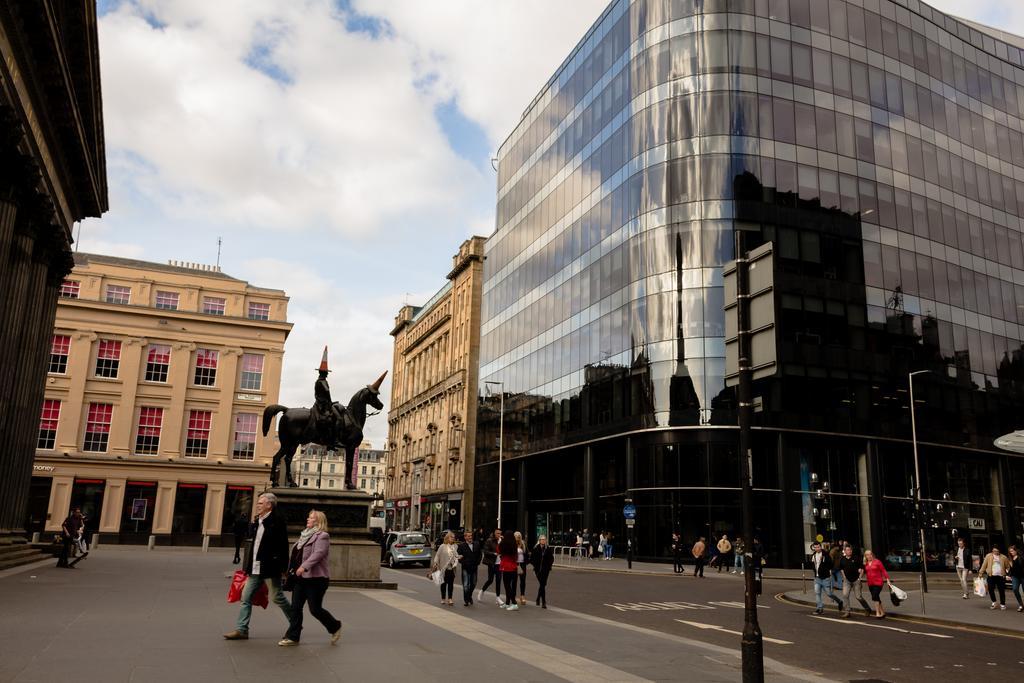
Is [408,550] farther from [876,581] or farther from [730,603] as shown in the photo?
[876,581]

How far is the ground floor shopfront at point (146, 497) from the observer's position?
173 feet

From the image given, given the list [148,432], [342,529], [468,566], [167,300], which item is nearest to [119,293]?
[167,300]

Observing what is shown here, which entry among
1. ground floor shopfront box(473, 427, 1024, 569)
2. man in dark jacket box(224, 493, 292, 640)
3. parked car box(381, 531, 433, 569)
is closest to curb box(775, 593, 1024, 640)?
man in dark jacket box(224, 493, 292, 640)

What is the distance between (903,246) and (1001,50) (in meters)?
23.1

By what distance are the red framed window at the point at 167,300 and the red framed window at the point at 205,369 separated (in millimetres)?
4020

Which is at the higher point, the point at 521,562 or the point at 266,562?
the point at 266,562

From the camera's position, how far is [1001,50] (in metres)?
58.2

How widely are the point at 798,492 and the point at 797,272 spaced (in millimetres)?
11852

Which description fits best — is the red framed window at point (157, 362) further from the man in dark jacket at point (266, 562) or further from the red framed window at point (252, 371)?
the man in dark jacket at point (266, 562)

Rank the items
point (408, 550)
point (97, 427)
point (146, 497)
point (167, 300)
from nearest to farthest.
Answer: point (408, 550), point (146, 497), point (97, 427), point (167, 300)

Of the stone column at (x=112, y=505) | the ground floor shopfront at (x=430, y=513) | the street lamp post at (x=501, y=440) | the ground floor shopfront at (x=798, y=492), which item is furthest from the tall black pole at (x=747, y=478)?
the ground floor shopfront at (x=430, y=513)

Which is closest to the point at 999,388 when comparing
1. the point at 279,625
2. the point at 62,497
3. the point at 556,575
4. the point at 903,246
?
the point at 903,246

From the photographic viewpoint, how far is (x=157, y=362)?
188 ft

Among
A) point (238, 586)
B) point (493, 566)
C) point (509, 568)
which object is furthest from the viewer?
point (493, 566)
